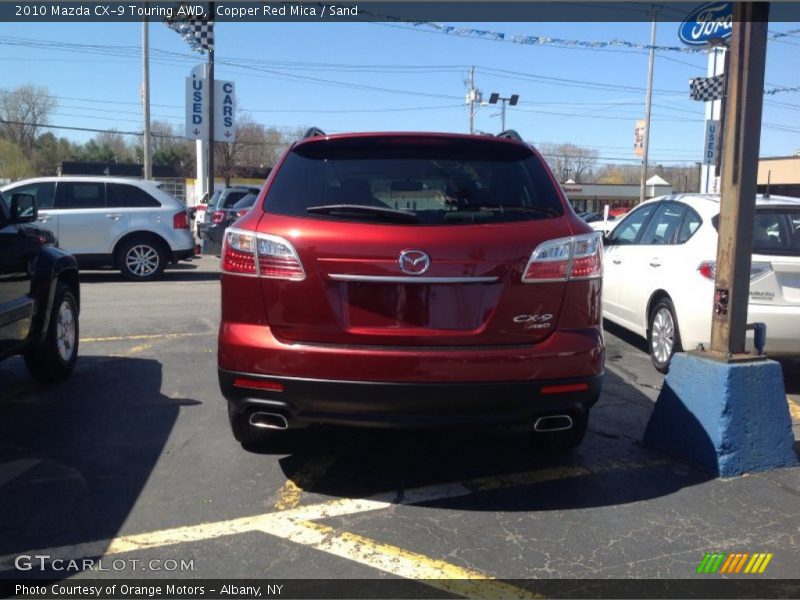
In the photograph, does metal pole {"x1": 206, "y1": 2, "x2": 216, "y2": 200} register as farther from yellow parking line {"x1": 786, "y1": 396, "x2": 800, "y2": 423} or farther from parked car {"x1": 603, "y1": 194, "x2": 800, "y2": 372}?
yellow parking line {"x1": 786, "y1": 396, "x2": 800, "y2": 423}

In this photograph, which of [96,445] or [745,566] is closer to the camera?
[745,566]

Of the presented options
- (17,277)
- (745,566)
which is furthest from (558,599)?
(17,277)

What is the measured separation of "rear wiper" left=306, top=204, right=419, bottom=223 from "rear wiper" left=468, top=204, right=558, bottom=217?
0.32 metres

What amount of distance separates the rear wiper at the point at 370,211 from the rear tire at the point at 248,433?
1.07 m

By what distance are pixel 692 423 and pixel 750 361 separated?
1.56 feet

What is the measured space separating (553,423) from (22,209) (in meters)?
3.97

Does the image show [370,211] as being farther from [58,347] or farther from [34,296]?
[58,347]

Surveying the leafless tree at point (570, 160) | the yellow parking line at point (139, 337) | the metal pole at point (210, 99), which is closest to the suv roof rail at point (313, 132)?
the yellow parking line at point (139, 337)

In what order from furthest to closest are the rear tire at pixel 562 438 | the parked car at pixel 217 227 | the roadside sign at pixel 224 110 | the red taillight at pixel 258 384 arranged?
the roadside sign at pixel 224 110 < the parked car at pixel 217 227 < the rear tire at pixel 562 438 < the red taillight at pixel 258 384

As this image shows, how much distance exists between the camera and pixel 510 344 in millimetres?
3148

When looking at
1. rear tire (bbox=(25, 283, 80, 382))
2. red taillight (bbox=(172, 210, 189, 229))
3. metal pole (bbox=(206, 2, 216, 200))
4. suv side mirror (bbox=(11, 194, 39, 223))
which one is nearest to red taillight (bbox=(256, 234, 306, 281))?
suv side mirror (bbox=(11, 194, 39, 223))

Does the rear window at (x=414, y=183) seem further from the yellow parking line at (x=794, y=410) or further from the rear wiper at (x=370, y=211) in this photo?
the yellow parking line at (x=794, y=410)

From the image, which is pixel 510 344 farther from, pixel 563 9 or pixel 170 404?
pixel 563 9

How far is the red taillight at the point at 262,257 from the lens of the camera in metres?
3.15
